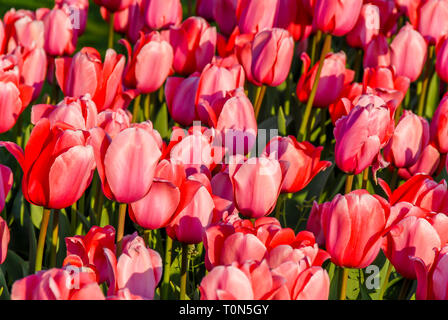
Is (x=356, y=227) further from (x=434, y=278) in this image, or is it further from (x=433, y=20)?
(x=433, y=20)

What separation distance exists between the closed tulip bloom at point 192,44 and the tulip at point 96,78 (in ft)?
0.91

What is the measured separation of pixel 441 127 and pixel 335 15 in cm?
44

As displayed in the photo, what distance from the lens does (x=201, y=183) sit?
1.16 m

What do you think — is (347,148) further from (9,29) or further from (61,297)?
(9,29)

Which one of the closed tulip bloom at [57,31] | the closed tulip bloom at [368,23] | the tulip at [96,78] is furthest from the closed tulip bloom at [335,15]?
the closed tulip bloom at [57,31]

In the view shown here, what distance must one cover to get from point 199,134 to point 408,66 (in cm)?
98

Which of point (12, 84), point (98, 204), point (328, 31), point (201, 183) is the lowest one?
point (98, 204)

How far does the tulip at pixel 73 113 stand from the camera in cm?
134

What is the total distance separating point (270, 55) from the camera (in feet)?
5.74

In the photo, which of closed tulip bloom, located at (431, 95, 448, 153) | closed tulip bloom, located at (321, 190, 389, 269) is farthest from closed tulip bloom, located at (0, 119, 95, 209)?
closed tulip bloom, located at (431, 95, 448, 153)

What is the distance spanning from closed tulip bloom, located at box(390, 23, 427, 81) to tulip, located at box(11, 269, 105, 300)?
1401mm

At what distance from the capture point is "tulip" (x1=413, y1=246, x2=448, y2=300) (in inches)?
39.9
